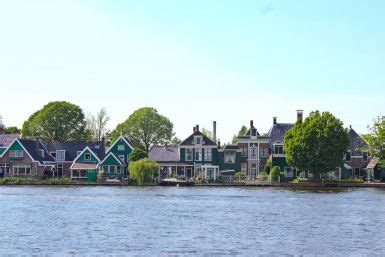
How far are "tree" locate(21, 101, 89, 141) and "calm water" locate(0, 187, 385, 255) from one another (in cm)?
6752

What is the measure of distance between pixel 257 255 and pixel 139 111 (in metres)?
110

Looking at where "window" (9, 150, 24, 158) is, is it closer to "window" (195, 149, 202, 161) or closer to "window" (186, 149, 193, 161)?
"window" (186, 149, 193, 161)

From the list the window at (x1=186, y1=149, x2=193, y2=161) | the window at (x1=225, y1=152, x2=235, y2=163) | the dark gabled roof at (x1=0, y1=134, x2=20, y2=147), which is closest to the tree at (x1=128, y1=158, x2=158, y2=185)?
the window at (x1=186, y1=149, x2=193, y2=161)

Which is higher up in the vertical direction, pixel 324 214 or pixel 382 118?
pixel 382 118

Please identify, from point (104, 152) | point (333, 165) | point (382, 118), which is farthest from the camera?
point (104, 152)

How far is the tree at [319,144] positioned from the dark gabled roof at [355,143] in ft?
53.2

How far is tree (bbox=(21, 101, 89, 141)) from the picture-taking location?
442ft

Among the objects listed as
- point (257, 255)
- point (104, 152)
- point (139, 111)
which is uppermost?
point (139, 111)

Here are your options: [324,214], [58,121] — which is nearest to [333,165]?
[324,214]

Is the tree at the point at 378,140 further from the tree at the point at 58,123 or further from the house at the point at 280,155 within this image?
the tree at the point at 58,123

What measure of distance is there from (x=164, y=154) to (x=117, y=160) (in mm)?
7939

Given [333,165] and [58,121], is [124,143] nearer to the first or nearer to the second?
[58,121]

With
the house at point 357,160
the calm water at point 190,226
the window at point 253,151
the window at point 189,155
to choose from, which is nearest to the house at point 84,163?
the window at point 189,155

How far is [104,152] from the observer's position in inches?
4636
